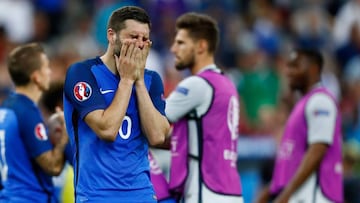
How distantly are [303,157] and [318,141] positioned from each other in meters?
0.23

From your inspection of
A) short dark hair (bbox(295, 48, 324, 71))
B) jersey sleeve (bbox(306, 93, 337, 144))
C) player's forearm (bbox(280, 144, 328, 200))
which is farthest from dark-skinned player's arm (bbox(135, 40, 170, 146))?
short dark hair (bbox(295, 48, 324, 71))

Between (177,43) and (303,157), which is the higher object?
(177,43)

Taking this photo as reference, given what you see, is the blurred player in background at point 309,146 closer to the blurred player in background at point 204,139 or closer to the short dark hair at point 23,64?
the blurred player in background at point 204,139

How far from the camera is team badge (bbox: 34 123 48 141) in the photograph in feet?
30.0

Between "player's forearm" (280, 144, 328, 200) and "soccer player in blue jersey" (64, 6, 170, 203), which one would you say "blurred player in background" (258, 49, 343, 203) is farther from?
"soccer player in blue jersey" (64, 6, 170, 203)

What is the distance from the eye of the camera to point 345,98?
17844 millimetres

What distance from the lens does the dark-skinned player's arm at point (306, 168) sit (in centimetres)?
Answer: 1013

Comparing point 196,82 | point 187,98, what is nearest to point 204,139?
point 187,98

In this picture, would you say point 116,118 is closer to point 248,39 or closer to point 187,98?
point 187,98

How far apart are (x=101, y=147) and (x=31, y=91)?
1842 mm

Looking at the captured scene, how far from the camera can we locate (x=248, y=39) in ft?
62.4

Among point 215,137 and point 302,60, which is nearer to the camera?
point 215,137

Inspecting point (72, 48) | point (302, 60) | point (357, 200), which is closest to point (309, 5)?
point (72, 48)

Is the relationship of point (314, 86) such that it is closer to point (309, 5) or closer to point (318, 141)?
point (318, 141)
